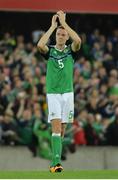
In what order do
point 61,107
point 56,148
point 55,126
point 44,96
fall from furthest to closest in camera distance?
1. point 44,96
2. point 61,107
3. point 55,126
4. point 56,148

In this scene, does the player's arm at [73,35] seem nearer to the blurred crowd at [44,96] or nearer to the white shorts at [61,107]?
the white shorts at [61,107]

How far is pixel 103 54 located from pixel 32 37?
1766mm

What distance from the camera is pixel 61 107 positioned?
1175 centimetres

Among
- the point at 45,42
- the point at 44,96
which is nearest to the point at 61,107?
the point at 45,42

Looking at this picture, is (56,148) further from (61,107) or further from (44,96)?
(44,96)

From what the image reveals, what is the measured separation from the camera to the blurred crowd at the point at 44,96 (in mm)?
16562

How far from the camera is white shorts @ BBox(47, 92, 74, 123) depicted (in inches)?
457

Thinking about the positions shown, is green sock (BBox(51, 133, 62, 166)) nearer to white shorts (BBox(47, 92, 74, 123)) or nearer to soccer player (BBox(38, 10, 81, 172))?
soccer player (BBox(38, 10, 81, 172))

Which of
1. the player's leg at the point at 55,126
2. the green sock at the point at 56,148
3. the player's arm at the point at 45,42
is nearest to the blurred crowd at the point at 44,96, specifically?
the player's leg at the point at 55,126

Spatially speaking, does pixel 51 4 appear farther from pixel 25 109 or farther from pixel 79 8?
pixel 25 109

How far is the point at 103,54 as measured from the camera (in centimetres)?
1916

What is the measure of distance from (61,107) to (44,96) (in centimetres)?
593

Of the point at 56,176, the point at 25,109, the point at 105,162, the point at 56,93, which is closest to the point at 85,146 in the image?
the point at 105,162

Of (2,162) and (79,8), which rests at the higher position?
(79,8)
